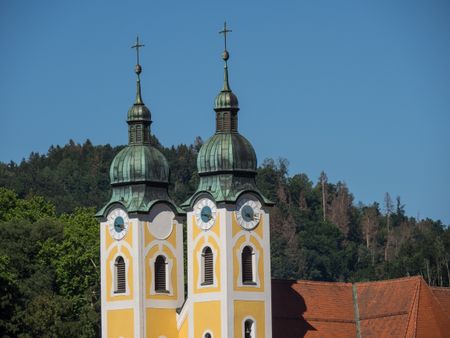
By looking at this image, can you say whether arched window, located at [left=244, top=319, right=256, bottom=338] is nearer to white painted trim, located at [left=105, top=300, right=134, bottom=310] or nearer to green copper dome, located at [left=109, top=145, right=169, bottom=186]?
white painted trim, located at [left=105, top=300, right=134, bottom=310]

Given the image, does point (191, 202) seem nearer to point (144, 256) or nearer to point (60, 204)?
point (144, 256)

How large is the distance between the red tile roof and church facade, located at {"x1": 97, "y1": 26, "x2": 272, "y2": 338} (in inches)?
157

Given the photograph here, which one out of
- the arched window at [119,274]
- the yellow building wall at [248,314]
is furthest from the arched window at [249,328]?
the arched window at [119,274]

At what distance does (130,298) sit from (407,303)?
1287 centimetres

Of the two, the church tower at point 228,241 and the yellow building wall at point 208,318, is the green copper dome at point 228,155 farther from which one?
the yellow building wall at point 208,318

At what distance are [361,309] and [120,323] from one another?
39.0ft

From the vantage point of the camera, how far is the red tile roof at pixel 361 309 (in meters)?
89.0

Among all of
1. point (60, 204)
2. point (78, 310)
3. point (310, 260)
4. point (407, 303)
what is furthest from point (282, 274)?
point (407, 303)

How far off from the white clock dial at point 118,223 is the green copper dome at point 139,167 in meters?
1.45

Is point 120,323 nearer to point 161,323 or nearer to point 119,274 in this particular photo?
point 161,323

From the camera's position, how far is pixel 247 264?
85688mm

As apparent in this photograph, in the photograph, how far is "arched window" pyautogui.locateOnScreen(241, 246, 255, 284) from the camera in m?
85.4

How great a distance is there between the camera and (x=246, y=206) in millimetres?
85625

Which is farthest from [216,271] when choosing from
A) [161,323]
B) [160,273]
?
[161,323]
